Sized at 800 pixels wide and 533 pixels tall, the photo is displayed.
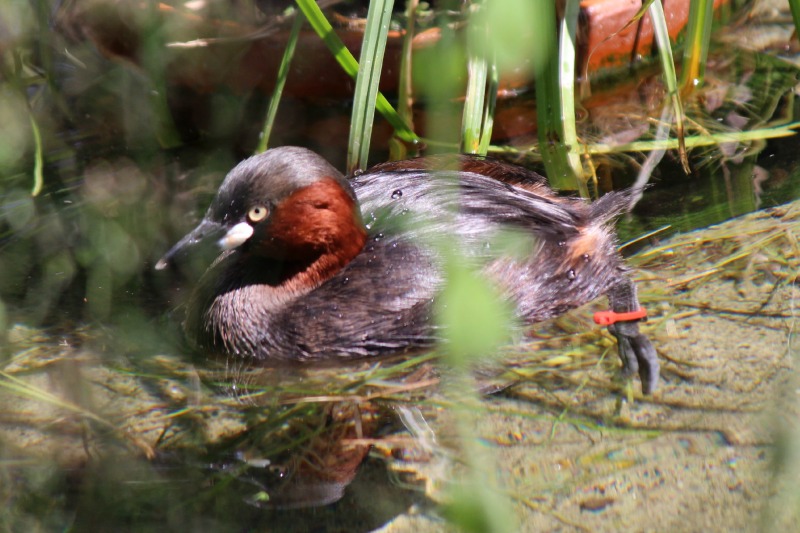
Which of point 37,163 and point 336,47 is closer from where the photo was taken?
point 336,47

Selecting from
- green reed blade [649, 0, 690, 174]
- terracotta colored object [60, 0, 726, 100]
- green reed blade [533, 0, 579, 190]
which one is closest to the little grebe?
green reed blade [533, 0, 579, 190]

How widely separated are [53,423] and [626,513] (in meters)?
1.66

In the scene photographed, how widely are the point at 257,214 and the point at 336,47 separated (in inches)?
34.1

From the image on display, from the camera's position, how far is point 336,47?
12.2 ft

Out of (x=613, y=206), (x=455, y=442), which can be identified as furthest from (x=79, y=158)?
(x=455, y=442)

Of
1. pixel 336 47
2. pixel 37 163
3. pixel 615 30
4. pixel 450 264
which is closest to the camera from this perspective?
pixel 450 264

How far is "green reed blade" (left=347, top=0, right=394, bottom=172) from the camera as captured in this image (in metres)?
3.46

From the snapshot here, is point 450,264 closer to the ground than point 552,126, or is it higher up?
higher up

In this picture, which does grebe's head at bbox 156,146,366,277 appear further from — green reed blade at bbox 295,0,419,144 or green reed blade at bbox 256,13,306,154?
green reed blade at bbox 256,13,306,154

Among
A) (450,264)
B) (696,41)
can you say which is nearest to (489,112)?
(696,41)

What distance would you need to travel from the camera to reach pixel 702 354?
9.22 feet

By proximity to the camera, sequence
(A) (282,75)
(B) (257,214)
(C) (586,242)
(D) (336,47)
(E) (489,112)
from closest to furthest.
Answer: (B) (257,214) < (C) (586,242) < (D) (336,47) < (E) (489,112) < (A) (282,75)

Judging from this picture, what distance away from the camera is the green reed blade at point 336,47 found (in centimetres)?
359

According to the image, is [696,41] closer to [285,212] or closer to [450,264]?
[285,212]
